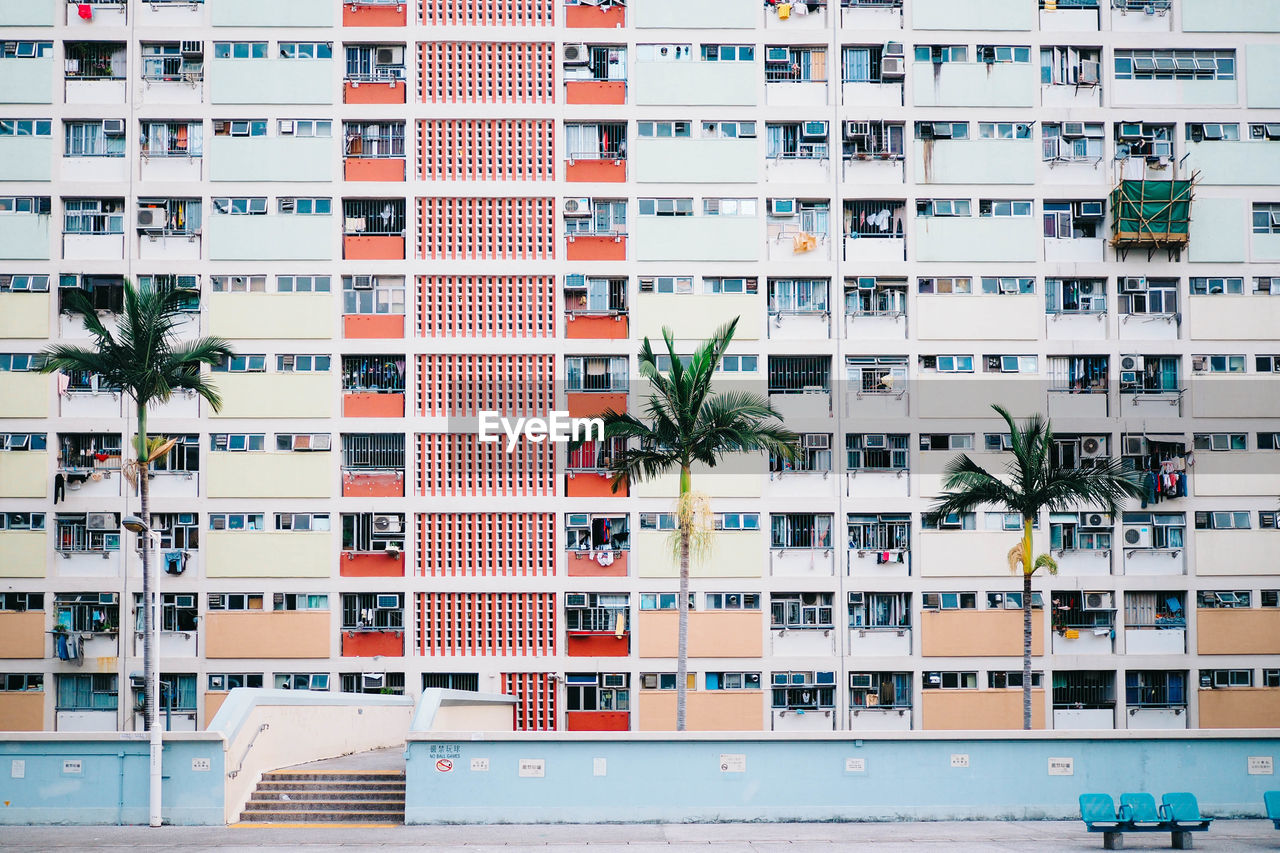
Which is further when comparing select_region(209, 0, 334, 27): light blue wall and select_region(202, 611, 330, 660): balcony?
select_region(209, 0, 334, 27): light blue wall

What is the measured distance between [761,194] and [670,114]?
11.7ft

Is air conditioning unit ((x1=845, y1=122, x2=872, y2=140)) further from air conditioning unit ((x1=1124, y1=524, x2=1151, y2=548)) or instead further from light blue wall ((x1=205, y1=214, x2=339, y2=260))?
light blue wall ((x1=205, y1=214, x2=339, y2=260))

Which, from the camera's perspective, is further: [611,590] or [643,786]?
[611,590]

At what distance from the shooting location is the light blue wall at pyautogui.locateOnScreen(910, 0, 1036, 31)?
36219mm

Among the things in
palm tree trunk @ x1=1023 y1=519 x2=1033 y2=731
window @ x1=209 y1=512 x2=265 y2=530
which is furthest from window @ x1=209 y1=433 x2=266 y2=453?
palm tree trunk @ x1=1023 y1=519 x2=1033 y2=731

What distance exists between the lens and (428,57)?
35.9 meters

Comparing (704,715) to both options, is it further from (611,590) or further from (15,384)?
(15,384)

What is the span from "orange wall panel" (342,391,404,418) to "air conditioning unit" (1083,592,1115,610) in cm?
2067

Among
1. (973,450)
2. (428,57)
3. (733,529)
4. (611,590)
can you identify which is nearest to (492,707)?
(611,590)

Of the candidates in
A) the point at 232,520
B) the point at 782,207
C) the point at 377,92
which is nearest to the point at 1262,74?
the point at 782,207

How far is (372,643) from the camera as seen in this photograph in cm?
3478

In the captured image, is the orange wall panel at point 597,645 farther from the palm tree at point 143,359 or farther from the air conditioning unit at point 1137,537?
the air conditioning unit at point 1137,537

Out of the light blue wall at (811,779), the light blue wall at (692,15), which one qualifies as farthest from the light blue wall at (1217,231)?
the light blue wall at (811,779)

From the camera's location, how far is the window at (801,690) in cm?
3488
